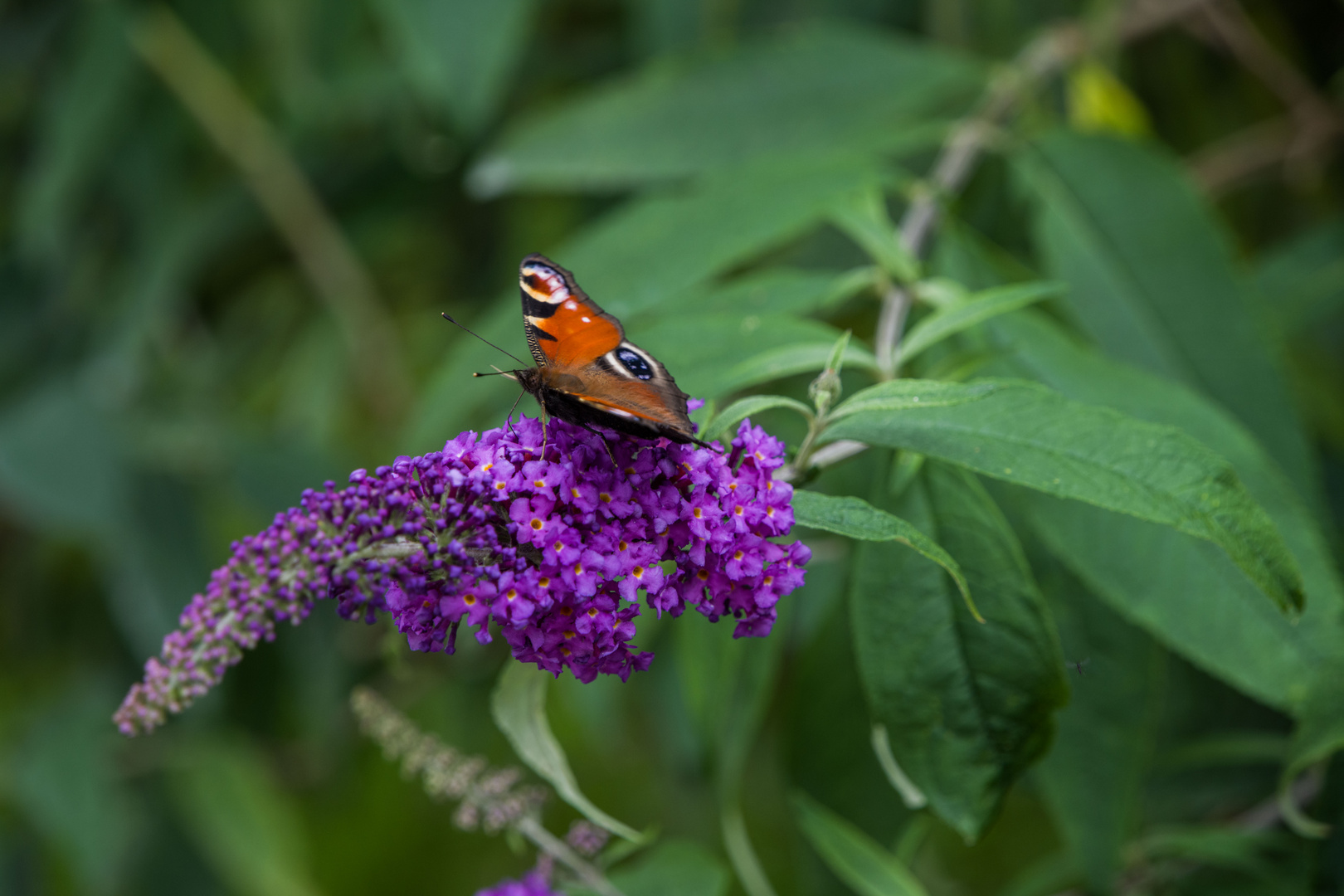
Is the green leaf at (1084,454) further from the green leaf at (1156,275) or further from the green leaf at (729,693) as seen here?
the green leaf at (1156,275)

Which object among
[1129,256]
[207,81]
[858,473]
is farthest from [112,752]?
[1129,256]

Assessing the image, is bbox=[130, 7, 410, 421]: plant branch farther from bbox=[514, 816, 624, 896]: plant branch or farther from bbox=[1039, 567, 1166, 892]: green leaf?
bbox=[1039, 567, 1166, 892]: green leaf

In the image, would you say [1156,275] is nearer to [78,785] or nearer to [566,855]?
[566,855]

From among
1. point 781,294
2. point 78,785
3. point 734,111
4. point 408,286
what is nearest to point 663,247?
point 781,294

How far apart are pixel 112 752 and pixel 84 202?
1.31m

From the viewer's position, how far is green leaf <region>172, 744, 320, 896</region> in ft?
7.16

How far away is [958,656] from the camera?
3.07 feet

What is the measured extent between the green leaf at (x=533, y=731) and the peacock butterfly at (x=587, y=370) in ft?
0.71

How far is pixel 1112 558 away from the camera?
104 cm

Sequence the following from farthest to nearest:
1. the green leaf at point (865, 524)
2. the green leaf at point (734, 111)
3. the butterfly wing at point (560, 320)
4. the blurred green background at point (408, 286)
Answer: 1. the green leaf at point (734, 111)
2. the blurred green background at point (408, 286)
3. the butterfly wing at point (560, 320)
4. the green leaf at point (865, 524)

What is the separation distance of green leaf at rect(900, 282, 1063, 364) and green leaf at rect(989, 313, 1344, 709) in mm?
159

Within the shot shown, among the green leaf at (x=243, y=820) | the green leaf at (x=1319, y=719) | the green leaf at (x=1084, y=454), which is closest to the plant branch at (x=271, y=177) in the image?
the green leaf at (x=243, y=820)

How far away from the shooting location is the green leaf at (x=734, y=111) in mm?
1607

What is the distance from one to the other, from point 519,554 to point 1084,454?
413 millimetres
